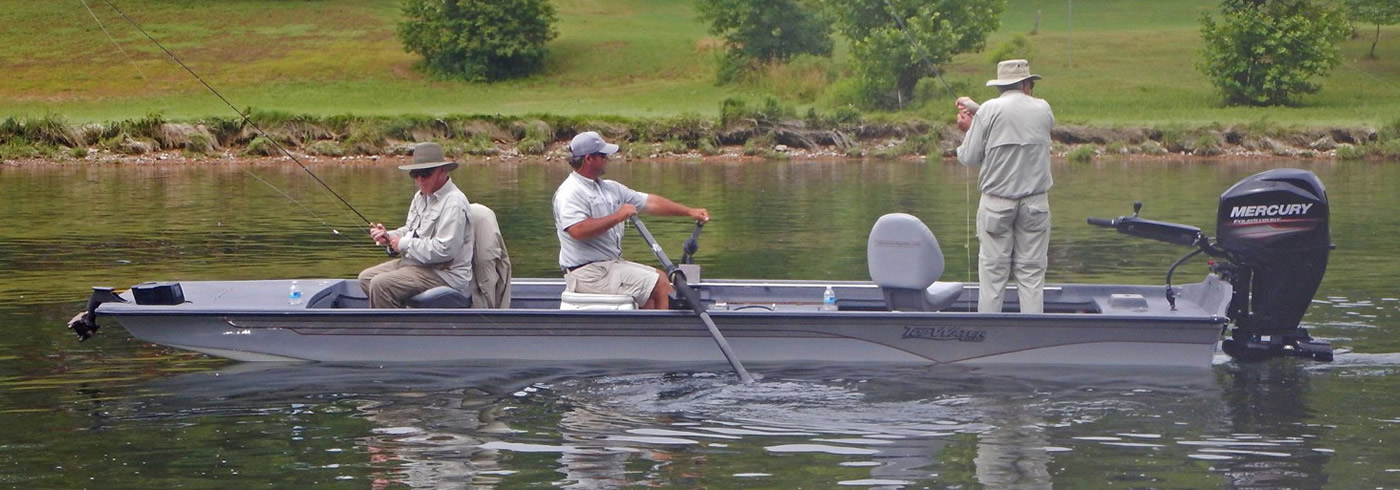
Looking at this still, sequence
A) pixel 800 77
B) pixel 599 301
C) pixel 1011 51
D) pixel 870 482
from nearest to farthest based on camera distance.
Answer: pixel 870 482
pixel 599 301
pixel 1011 51
pixel 800 77

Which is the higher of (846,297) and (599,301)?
(599,301)

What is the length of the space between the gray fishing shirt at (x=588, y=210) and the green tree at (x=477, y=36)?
116ft

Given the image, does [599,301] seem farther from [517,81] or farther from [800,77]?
[517,81]

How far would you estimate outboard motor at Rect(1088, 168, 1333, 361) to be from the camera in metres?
8.60

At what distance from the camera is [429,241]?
8.88m

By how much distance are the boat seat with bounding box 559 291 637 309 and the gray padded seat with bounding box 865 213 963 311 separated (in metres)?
1.34

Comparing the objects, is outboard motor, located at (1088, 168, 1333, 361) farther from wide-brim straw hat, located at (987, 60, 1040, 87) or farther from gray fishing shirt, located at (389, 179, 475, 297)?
gray fishing shirt, located at (389, 179, 475, 297)

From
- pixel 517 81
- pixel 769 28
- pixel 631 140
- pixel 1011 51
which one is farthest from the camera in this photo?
pixel 517 81

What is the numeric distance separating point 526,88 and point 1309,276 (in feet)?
115

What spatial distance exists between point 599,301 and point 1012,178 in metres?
2.32

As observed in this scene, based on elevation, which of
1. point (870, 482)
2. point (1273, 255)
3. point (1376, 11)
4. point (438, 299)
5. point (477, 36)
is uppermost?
point (477, 36)

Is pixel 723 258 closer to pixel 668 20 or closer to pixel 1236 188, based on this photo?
pixel 1236 188

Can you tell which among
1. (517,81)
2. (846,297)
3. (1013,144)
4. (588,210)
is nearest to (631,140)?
(517,81)

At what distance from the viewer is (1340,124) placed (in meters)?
31.2
